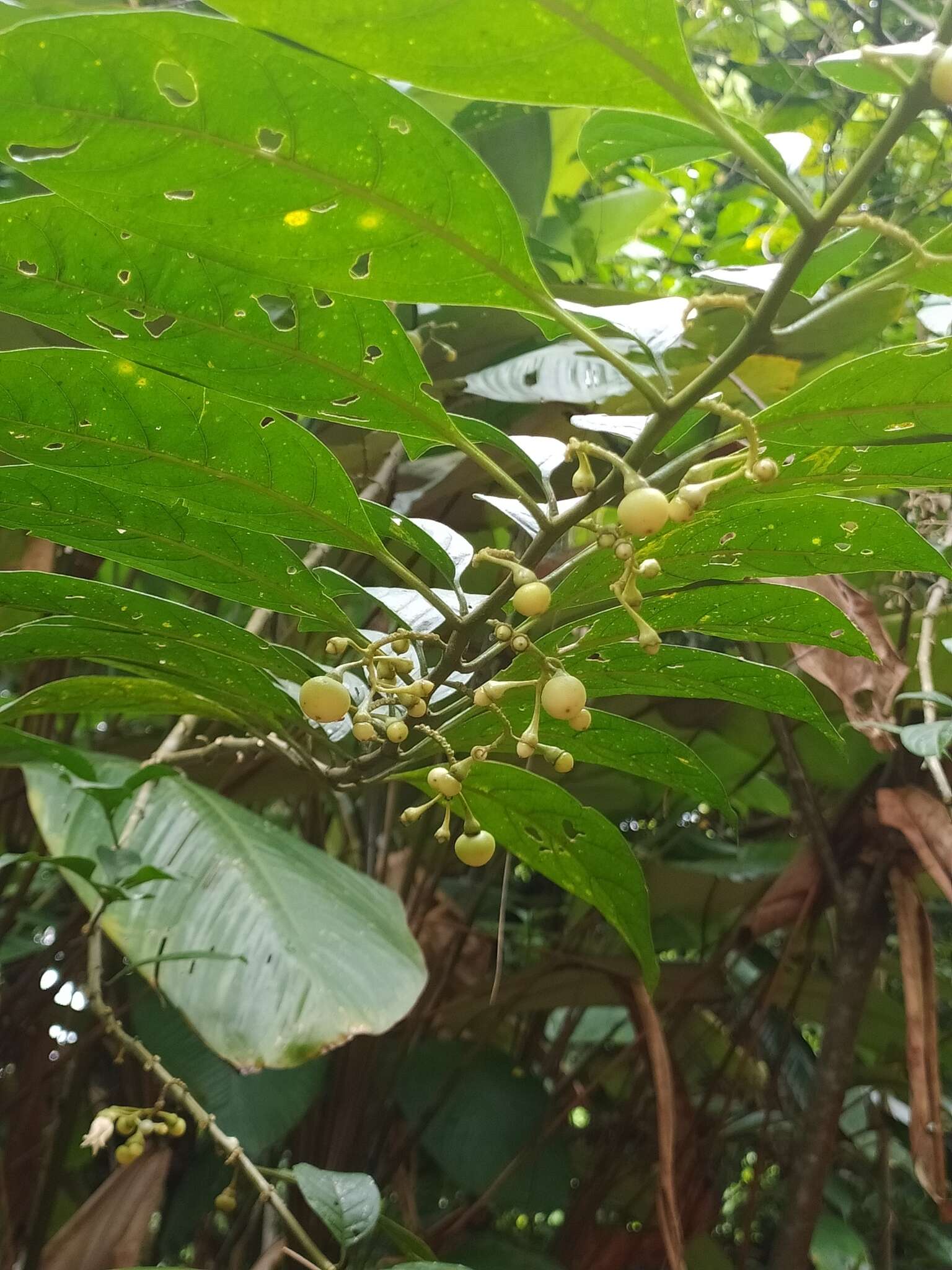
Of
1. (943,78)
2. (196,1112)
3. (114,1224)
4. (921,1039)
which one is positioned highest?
(943,78)

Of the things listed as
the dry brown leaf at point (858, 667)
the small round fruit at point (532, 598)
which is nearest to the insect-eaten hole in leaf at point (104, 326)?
the small round fruit at point (532, 598)

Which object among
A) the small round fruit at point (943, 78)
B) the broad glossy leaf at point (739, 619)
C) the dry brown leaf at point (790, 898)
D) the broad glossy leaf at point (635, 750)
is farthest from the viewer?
the dry brown leaf at point (790, 898)

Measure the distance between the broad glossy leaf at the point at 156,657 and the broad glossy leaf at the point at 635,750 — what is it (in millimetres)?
142

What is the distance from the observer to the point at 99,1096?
55.5 inches

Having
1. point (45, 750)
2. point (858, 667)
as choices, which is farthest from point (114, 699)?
point (858, 667)

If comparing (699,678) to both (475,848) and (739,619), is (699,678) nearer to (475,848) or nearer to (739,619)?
(739,619)

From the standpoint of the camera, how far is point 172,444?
486 mm

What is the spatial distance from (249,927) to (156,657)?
8.2 inches

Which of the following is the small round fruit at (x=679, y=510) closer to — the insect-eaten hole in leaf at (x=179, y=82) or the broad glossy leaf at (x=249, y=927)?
the insect-eaten hole in leaf at (x=179, y=82)

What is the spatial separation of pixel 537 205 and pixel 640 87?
3.69 ft

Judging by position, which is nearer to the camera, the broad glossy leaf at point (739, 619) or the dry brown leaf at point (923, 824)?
the broad glossy leaf at point (739, 619)

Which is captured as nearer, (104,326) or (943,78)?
(943,78)

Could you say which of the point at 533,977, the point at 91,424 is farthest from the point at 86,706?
the point at 533,977

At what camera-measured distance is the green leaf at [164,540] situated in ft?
1.72
